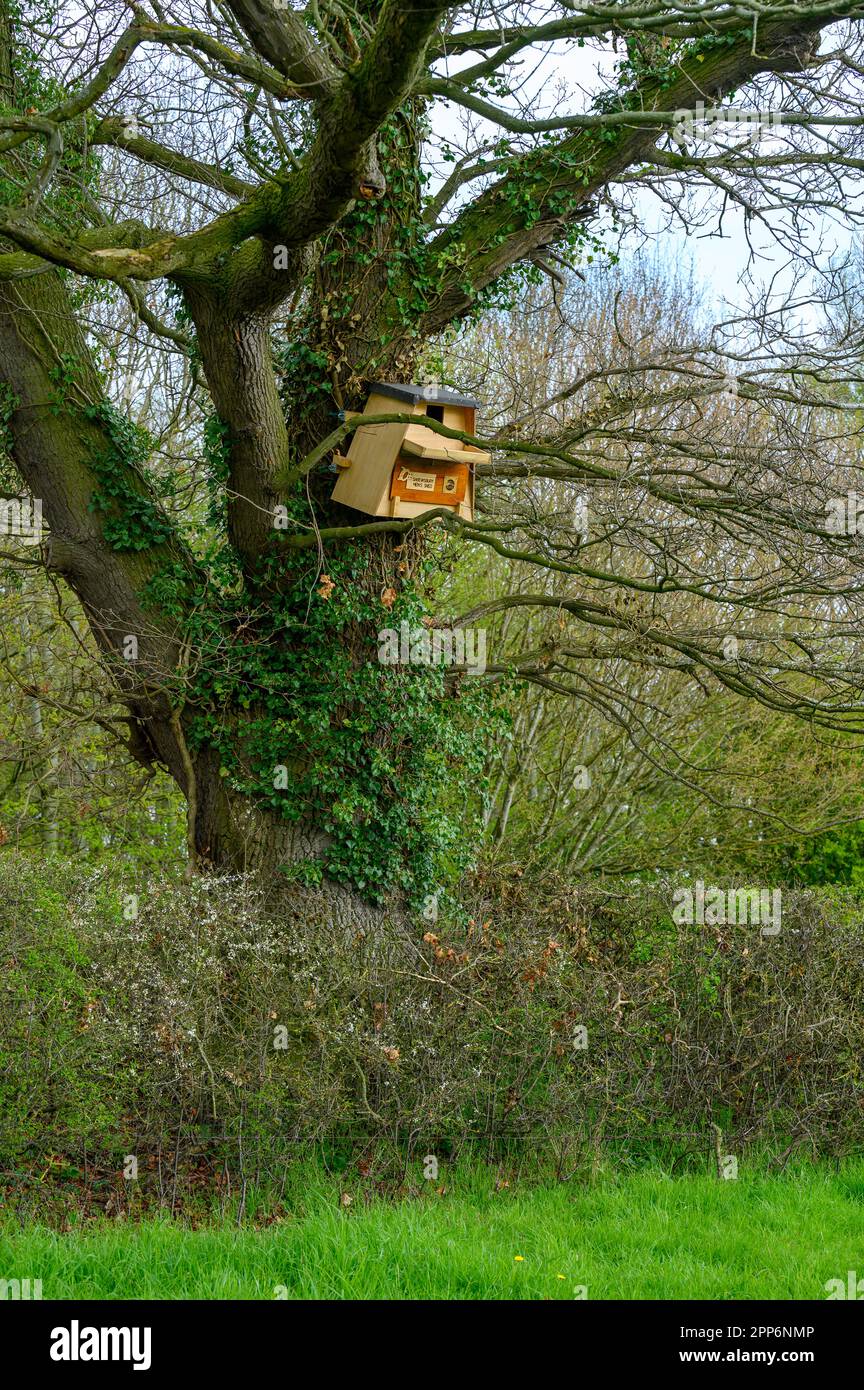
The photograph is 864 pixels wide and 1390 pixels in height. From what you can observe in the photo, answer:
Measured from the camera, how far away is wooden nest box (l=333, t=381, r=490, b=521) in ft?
22.5

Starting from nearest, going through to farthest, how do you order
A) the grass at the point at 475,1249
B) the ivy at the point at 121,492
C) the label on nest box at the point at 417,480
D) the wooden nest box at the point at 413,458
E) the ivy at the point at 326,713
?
1. the grass at the point at 475,1249
2. the wooden nest box at the point at 413,458
3. the label on nest box at the point at 417,480
4. the ivy at the point at 326,713
5. the ivy at the point at 121,492

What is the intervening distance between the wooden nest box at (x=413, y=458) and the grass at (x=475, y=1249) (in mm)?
3696

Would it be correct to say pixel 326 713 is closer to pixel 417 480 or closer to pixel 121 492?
pixel 417 480

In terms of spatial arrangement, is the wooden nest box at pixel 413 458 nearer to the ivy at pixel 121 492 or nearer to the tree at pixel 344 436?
the tree at pixel 344 436

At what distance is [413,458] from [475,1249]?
165 inches

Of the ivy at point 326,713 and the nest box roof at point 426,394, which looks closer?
the nest box roof at point 426,394

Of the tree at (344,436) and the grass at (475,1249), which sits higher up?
the tree at (344,436)

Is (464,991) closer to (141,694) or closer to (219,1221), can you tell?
(219,1221)

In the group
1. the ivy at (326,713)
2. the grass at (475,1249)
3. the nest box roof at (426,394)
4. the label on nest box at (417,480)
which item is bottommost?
the grass at (475,1249)

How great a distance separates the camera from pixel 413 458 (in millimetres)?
7012

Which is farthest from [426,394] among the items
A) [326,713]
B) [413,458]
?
[326,713]

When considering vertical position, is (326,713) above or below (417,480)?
below

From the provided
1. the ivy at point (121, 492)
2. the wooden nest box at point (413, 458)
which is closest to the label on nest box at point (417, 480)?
the wooden nest box at point (413, 458)

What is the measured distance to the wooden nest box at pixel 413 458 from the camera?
6.86m
